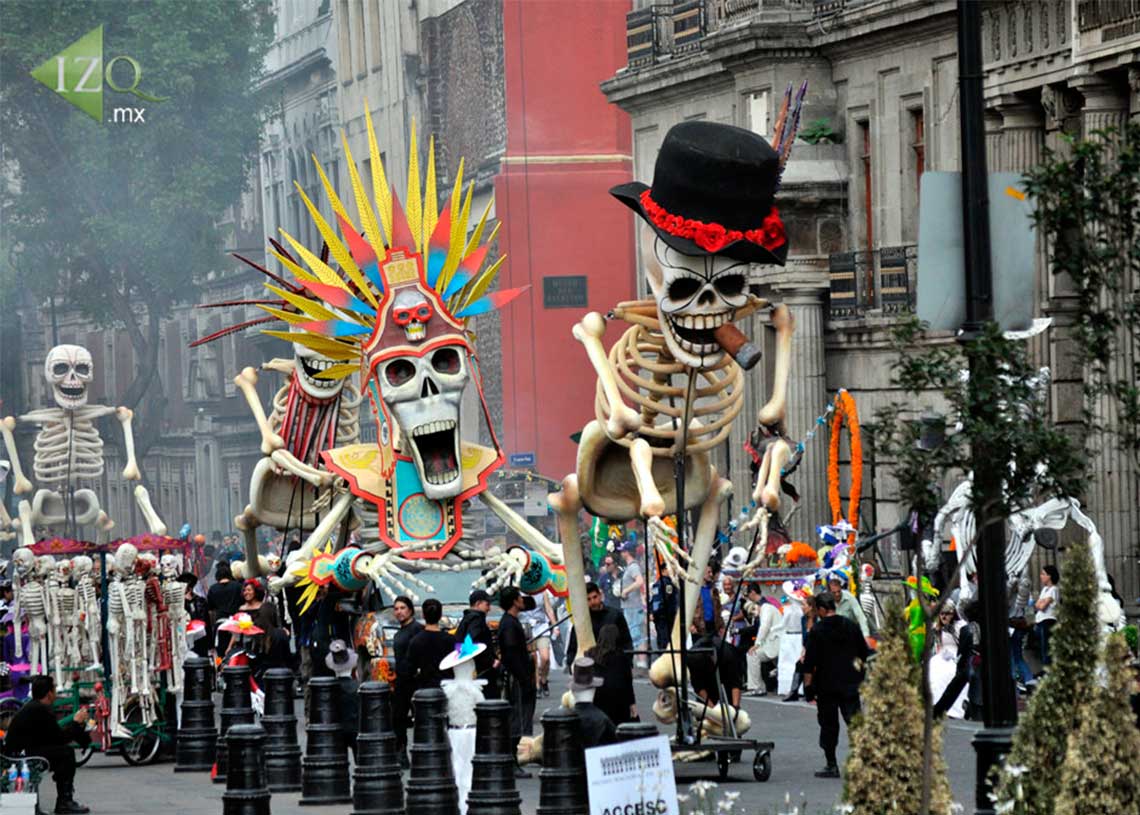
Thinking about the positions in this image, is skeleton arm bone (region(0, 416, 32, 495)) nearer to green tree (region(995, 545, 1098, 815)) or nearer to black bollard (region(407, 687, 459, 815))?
black bollard (region(407, 687, 459, 815))

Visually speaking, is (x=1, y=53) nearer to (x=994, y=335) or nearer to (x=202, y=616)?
(x=202, y=616)

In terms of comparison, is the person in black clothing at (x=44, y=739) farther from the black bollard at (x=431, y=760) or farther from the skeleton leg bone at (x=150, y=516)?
the skeleton leg bone at (x=150, y=516)

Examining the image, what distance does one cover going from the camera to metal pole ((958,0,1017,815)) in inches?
619

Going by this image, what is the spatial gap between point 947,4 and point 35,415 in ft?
38.8

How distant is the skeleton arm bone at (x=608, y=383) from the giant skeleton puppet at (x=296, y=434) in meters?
7.63

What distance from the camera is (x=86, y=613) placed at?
27.5m

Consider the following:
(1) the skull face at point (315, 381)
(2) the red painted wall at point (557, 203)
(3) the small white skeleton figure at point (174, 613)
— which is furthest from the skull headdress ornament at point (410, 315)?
(2) the red painted wall at point (557, 203)

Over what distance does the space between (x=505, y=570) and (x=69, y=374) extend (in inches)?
426

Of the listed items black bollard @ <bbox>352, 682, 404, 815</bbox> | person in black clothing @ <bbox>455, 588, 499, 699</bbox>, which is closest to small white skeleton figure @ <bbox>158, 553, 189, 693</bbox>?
person in black clothing @ <bbox>455, 588, 499, 699</bbox>

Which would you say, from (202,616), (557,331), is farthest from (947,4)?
(557,331)

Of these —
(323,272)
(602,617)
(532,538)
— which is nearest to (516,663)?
(602,617)

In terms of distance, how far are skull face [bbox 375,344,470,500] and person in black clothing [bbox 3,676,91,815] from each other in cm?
625

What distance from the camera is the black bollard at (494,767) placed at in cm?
2041

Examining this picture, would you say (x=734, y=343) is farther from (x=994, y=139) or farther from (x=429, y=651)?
(x=994, y=139)
